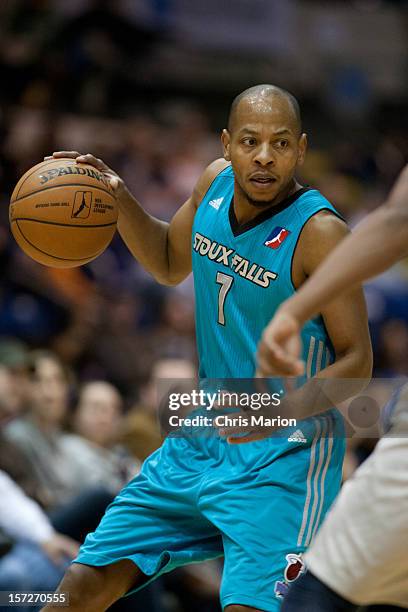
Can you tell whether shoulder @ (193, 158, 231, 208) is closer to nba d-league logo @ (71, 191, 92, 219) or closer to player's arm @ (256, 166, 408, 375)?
nba d-league logo @ (71, 191, 92, 219)

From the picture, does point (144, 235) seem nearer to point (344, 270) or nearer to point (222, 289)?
point (222, 289)

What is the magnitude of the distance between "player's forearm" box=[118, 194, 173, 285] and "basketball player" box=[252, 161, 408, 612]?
5.81ft

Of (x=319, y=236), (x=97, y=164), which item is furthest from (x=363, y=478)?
(x=97, y=164)

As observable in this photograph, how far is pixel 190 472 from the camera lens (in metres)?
3.72

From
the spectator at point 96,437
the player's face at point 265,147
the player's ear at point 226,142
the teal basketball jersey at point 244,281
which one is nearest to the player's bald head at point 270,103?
the player's face at point 265,147

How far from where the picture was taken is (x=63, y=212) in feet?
13.0

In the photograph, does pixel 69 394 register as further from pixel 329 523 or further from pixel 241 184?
pixel 329 523

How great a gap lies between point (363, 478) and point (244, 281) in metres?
1.23

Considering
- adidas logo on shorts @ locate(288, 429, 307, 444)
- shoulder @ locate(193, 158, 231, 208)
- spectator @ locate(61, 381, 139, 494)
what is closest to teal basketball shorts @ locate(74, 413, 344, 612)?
adidas logo on shorts @ locate(288, 429, 307, 444)

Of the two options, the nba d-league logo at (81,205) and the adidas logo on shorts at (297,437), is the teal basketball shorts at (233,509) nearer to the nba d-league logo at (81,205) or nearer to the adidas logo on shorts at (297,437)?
the adidas logo on shorts at (297,437)

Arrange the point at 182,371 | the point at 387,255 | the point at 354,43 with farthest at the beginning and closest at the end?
the point at 354,43, the point at 182,371, the point at 387,255

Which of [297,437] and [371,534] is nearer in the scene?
[371,534]

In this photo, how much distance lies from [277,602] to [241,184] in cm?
148

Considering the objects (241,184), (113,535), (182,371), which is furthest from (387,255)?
(182,371)
